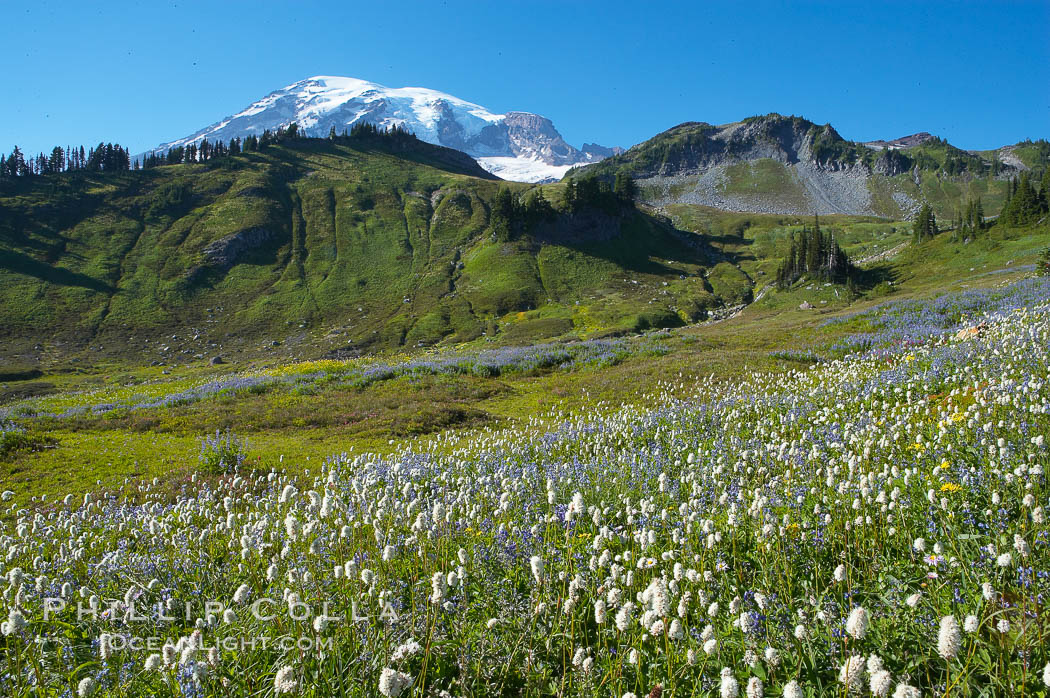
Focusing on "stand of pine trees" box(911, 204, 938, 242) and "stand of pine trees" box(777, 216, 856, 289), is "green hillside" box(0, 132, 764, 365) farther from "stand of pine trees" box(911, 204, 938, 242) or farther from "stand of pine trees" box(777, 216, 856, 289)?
"stand of pine trees" box(911, 204, 938, 242)

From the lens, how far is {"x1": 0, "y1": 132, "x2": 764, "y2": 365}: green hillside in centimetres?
8744

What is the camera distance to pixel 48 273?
105 m

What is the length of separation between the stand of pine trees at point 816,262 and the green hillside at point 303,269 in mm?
8917

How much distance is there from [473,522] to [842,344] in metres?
26.4

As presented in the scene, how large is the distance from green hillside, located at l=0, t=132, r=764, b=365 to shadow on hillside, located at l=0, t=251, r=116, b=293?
46 cm

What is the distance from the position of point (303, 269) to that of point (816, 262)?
104075 millimetres

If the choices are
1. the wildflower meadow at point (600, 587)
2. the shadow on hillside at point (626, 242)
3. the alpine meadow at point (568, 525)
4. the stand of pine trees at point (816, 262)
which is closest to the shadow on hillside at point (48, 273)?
the shadow on hillside at point (626, 242)

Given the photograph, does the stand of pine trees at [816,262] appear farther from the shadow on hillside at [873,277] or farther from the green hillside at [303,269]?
the green hillside at [303,269]

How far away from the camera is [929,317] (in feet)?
90.5

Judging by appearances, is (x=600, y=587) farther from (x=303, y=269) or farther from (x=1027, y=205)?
(x=303, y=269)

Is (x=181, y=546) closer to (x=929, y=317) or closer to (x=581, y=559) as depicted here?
(x=581, y=559)

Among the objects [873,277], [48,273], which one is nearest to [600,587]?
[873,277]

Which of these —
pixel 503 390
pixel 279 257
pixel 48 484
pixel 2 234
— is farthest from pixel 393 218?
pixel 48 484

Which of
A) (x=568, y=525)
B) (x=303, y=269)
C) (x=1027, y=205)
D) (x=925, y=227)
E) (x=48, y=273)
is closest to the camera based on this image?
(x=568, y=525)
